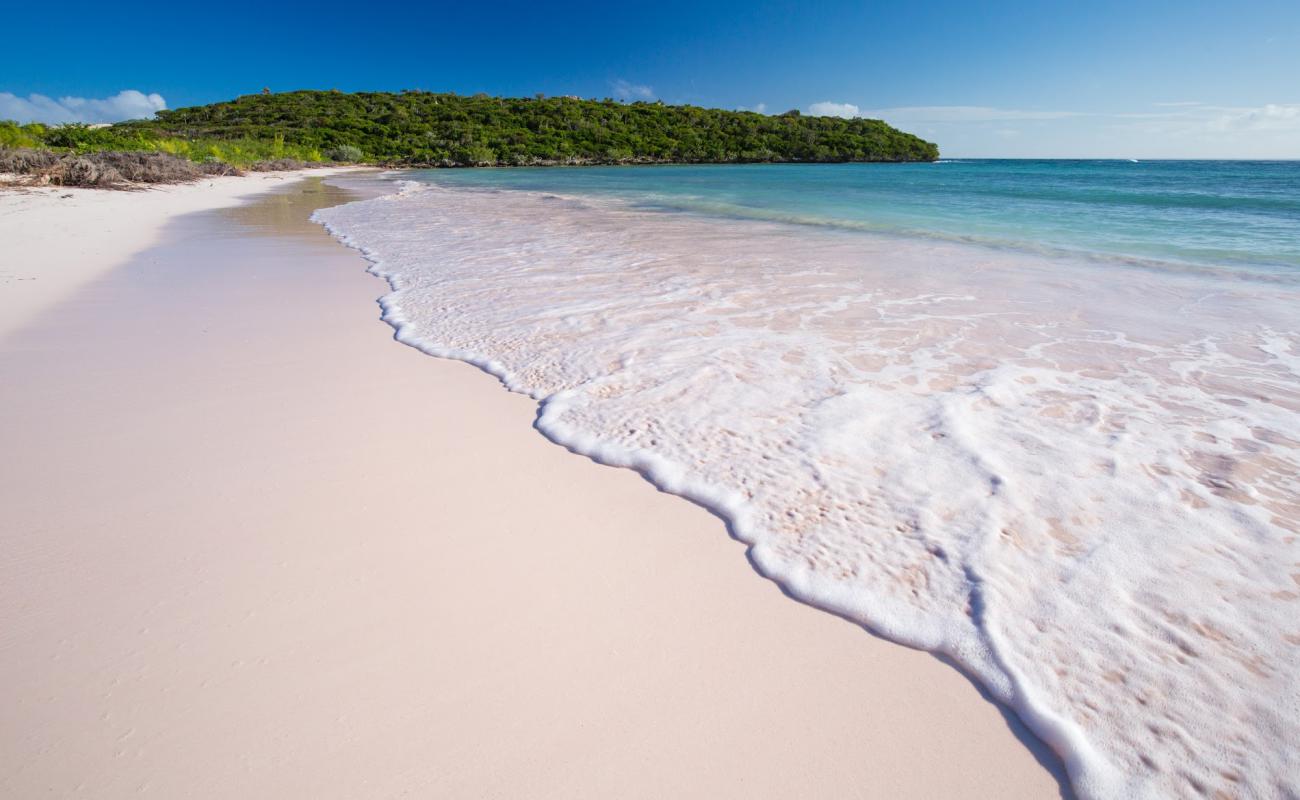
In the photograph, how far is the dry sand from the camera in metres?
1.36

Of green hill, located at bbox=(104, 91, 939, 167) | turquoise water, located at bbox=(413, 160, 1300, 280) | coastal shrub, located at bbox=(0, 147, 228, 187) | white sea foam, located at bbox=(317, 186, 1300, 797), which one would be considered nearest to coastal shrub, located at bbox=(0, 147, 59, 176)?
coastal shrub, located at bbox=(0, 147, 228, 187)

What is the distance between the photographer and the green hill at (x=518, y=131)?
48.4 meters

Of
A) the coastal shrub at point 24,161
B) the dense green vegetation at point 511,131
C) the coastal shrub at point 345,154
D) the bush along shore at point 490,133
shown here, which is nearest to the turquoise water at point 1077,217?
the coastal shrub at point 24,161

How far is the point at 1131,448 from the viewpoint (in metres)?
2.77

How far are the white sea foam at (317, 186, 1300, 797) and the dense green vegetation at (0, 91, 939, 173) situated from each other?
34.6 meters

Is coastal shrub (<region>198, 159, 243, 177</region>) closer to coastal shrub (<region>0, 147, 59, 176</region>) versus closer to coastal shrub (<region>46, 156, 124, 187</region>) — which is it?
coastal shrub (<region>0, 147, 59, 176</region>)

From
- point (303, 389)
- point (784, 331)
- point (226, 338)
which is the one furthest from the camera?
point (784, 331)

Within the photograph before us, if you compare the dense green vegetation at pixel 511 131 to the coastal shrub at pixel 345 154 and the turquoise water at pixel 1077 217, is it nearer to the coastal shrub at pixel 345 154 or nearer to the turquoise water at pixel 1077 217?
the coastal shrub at pixel 345 154

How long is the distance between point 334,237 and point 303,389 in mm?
6922

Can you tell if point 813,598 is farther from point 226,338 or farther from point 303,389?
point 226,338

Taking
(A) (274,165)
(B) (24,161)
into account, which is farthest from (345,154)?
(B) (24,161)

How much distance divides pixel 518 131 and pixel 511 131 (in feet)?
2.64

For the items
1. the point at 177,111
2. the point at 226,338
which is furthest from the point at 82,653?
the point at 177,111

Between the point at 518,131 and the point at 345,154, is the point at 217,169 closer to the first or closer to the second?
the point at 345,154
